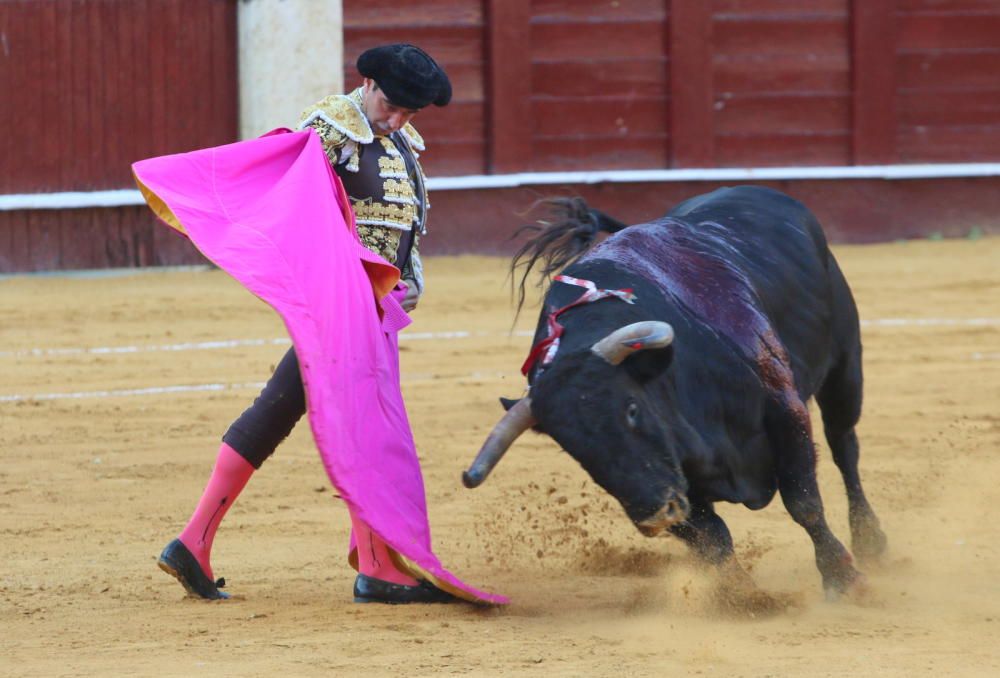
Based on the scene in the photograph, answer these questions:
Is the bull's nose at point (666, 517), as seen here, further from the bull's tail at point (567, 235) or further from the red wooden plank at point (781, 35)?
the red wooden plank at point (781, 35)

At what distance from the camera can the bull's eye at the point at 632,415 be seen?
3211 mm

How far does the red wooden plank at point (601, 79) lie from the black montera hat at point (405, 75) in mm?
6157

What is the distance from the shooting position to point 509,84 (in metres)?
9.54

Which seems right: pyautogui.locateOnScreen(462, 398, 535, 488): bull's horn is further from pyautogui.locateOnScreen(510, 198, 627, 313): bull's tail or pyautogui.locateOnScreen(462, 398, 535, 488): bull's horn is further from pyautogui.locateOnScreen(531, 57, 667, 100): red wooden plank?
pyautogui.locateOnScreen(531, 57, 667, 100): red wooden plank

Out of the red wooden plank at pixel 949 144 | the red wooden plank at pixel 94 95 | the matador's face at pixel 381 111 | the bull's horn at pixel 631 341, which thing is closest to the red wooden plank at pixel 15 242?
the red wooden plank at pixel 94 95

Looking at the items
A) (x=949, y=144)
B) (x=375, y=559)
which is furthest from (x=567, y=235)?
(x=949, y=144)

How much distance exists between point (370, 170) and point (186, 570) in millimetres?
936

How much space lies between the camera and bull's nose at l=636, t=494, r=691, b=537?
3.16 m

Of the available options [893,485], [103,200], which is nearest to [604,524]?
[893,485]

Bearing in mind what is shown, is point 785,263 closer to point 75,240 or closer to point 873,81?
point 75,240

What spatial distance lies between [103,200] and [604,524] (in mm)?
5029

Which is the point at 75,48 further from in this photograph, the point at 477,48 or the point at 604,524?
the point at 604,524

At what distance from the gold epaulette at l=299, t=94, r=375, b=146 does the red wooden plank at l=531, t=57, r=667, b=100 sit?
240 inches

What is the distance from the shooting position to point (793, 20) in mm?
10008
